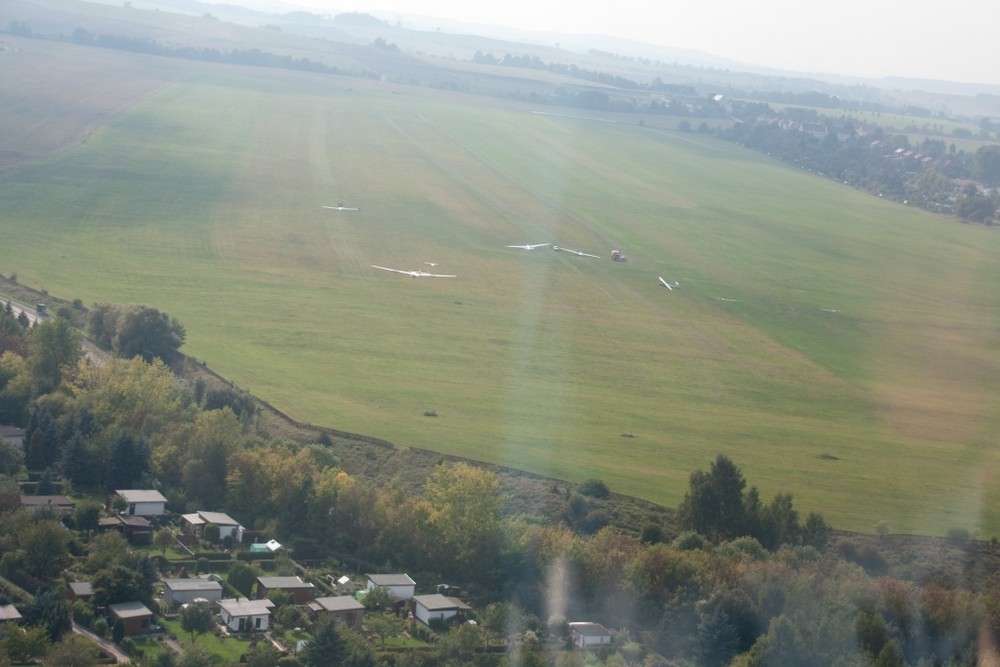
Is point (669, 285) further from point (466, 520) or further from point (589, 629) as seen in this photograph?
point (589, 629)

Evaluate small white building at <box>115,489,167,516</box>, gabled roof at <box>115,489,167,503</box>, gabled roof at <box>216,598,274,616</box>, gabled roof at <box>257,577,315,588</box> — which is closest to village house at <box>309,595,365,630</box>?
gabled roof at <box>257,577,315,588</box>

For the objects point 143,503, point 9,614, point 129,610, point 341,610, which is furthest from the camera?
point 143,503

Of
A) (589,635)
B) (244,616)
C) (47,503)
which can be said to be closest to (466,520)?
(589,635)

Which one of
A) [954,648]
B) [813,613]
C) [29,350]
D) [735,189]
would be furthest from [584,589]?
[735,189]

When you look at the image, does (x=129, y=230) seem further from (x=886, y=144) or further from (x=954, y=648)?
(x=886, y=144)

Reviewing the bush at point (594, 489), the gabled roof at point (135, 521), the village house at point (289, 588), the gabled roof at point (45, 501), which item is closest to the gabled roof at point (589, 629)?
the village house at point (289, 588)
